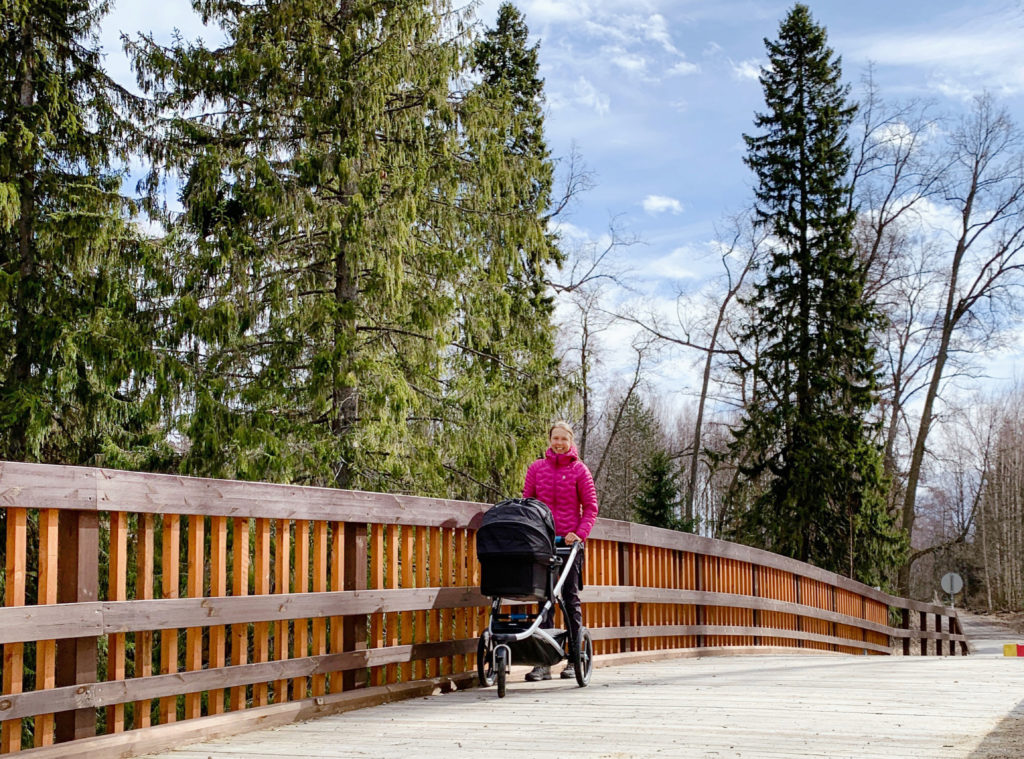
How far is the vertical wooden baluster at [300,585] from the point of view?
5539 mm

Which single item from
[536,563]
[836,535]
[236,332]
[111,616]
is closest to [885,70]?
[836,535]

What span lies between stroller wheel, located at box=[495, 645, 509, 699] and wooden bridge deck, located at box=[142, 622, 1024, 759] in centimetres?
11

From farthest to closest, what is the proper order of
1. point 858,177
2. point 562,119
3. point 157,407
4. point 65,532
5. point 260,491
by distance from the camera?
point 858,177 < point 562,119 < point 157,407 < point 260,491 < point 65,532

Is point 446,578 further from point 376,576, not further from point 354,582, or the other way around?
point 354,582

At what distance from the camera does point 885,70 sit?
33.2 m

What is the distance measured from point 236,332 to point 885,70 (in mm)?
27451

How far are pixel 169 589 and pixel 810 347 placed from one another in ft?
79.3

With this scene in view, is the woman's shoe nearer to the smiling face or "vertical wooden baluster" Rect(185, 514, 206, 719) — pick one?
the smiling face

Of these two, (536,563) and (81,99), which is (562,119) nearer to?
(81,99)

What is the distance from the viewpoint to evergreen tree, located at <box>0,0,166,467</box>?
12.5m

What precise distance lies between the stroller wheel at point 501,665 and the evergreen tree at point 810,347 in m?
20.7

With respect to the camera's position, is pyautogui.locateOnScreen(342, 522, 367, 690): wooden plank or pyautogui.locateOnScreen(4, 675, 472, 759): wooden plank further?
pyautogui.locateOnScreen(342, 522, 367, 690): wooden plank

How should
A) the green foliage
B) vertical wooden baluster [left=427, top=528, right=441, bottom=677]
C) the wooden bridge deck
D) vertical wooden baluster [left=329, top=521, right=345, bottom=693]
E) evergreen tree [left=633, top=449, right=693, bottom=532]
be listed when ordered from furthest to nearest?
evergreen tree [left=633, top=449, right=693, bottom=532], the green foliage, vertical wooden baluster [left=427, top=528, right=441, bottom=677], vertical wooden baluster [left=329, top=521, right=345, bottom=693], the wooden bridge deck

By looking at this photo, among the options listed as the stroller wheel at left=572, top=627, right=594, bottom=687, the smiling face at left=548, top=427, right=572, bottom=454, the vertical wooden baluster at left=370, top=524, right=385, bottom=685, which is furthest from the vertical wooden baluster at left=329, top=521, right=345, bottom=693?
the smiling face at left=548, top=427, right=572, bottom=454
